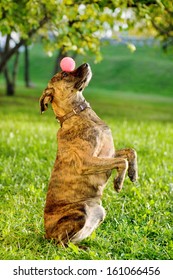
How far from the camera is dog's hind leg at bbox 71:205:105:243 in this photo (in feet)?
18.1

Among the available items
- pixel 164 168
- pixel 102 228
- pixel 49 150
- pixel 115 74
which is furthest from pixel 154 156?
pixel 115 74

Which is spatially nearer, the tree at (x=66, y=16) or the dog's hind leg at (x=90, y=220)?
the dog's hind leg at (x=90, y=220)

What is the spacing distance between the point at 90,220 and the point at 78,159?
594 mm

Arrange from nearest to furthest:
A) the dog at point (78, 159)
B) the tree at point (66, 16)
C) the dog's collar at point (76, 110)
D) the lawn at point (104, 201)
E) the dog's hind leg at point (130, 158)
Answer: the dog at point (78, 159)
the dog's collar at point (76, 110)
the dog's hind leg at point (130, 158)
the lawn at point (104, 201)
the tree at point (66, 16)

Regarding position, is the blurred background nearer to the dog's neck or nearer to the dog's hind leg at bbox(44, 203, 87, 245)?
the dog's hind leg at bbox(44, 203, 87, 245)

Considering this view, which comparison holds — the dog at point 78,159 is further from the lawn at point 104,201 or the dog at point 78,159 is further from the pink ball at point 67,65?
the lawn at point 104,201

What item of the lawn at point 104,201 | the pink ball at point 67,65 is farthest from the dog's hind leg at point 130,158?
the pink ball at point 67,65

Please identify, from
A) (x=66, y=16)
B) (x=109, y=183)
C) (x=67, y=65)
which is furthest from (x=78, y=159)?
(x=66, y=16)

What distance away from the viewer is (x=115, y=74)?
153ft

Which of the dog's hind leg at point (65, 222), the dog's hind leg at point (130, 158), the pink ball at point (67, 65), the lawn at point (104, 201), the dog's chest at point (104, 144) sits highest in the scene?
the pink ball at point (67, 65)

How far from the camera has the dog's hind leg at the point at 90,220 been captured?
5520mm

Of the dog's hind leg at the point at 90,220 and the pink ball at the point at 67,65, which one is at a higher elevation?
the pink ball at the point at 67,65

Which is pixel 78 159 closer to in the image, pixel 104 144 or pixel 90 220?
pixel 104 144
